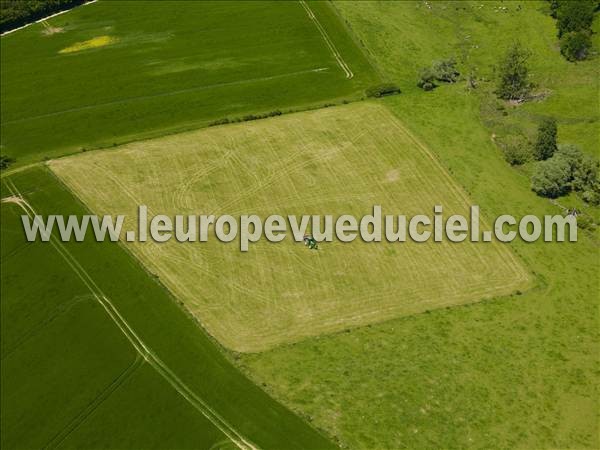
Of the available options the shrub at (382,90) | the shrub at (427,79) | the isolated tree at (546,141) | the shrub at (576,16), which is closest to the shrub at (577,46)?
the shrub at (576,16)

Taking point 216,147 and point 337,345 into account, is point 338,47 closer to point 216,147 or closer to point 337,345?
point 216,147

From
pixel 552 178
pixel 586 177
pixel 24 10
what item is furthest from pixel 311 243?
pixel 24 10

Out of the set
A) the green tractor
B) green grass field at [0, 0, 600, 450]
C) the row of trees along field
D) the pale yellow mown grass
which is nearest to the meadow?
green grass field at [0, 0, 600, 450]

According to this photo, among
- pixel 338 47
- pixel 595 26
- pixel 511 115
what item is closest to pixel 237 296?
pixel 511 115

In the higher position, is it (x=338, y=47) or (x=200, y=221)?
(x=338, y=47)

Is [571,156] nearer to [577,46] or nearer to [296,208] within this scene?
[577,46]

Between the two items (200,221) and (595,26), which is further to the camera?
(595,26)
